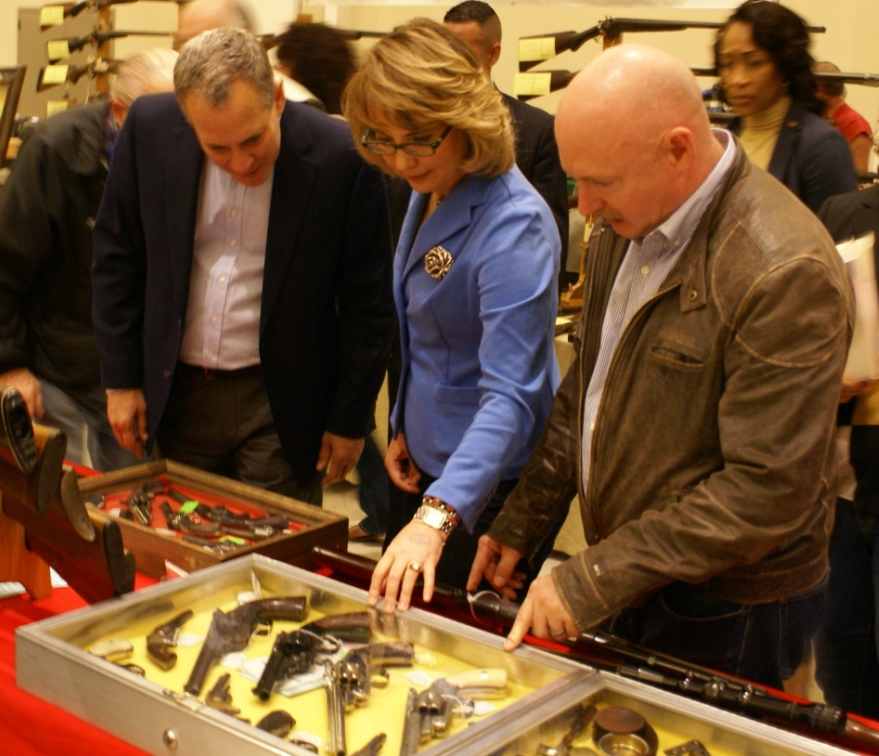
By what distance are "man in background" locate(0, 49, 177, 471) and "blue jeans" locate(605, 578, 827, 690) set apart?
1.51 meters

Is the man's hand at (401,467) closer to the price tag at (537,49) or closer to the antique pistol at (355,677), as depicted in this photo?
the antique pistol at (355,677)

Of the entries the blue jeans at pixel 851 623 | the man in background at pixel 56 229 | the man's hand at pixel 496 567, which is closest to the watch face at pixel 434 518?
the man's hand at pixel 496 567

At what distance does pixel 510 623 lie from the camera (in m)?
1.47

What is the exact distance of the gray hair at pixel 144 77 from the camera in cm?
237

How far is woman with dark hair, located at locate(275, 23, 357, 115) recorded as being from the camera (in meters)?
3.39

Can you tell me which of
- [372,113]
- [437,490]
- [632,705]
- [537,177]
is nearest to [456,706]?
[632,705]

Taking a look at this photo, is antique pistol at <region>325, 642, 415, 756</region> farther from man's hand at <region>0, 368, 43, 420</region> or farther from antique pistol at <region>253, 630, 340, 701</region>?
man's hand at <region>0, 368, 43, 420</region>

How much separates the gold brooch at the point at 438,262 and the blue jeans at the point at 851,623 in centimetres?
88

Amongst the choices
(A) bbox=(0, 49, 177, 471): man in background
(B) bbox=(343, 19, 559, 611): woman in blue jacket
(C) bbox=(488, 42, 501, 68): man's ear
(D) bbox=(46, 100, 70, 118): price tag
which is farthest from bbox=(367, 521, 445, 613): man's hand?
(D) bbox=(46, 100, 70, 118): price tag

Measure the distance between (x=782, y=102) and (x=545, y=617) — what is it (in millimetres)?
1976

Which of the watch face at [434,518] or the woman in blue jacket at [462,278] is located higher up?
the woman in blue jacket at [462,278]

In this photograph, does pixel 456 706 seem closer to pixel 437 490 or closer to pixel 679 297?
pixel 437 490

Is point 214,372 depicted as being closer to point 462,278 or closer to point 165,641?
point 462,278

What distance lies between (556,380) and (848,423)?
0.53 m
